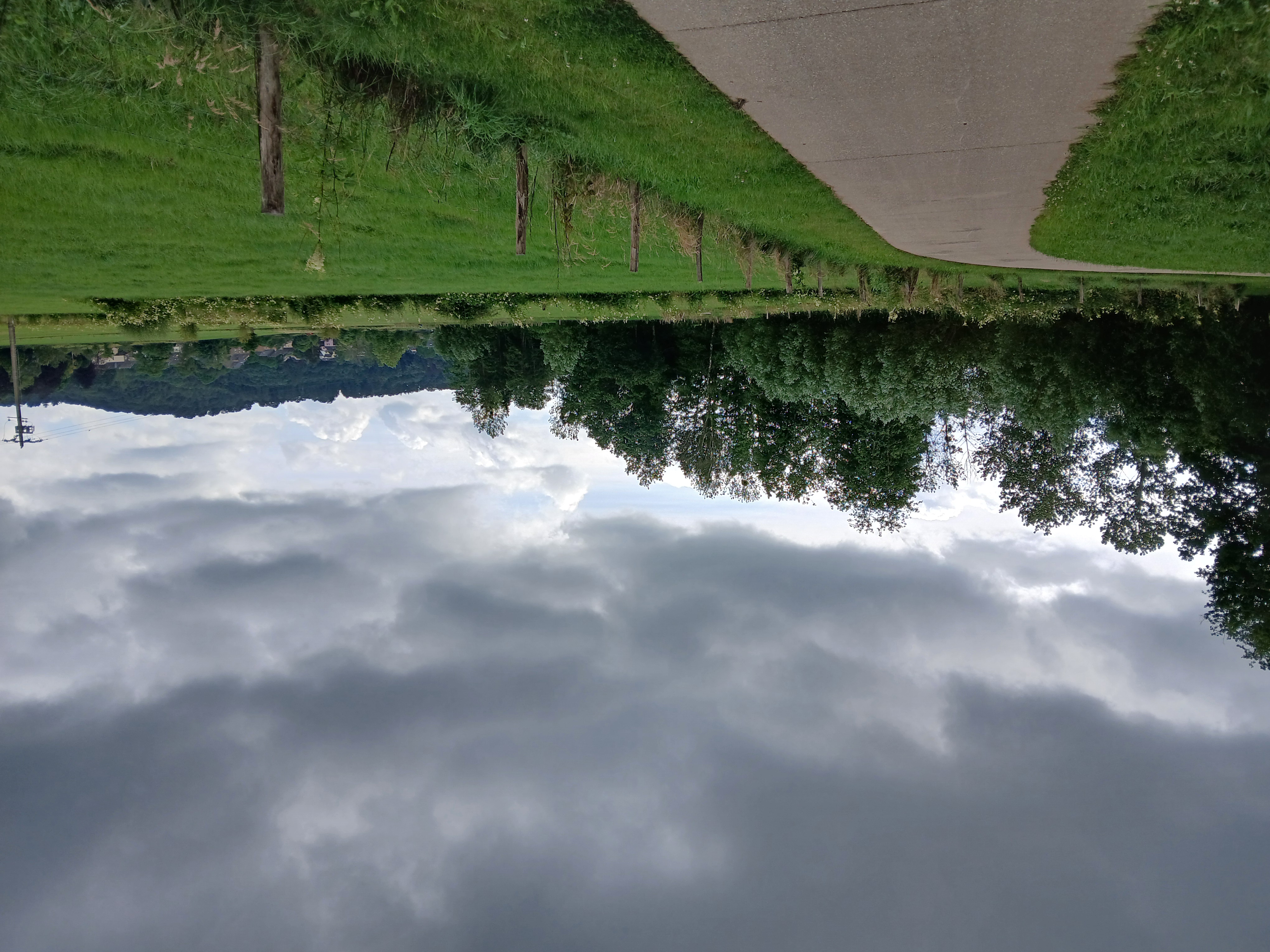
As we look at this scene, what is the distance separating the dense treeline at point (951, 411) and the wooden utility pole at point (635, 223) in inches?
551

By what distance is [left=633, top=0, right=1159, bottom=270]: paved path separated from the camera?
9.00m

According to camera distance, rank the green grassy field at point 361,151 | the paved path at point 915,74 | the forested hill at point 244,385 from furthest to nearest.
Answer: the forested hill at point 244,385 < the green grassy field at point 361,151 < the paved path at point 915,74

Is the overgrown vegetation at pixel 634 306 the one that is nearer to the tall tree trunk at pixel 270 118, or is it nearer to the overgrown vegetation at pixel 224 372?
the overgrown vegetation at pixel 224 372

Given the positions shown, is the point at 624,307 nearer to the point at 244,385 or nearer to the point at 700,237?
the point at 700,237

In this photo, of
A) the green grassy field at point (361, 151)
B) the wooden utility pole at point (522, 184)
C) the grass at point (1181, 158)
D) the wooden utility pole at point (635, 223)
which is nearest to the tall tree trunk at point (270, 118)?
the green grassy field at point (361, 151)

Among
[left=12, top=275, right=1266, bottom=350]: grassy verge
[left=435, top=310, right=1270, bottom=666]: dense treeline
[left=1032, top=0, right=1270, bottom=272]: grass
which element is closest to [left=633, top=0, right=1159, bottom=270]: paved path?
[left=1032, top=0, right=1270, bottom=272]: grass

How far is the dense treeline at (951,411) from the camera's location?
74.9ft

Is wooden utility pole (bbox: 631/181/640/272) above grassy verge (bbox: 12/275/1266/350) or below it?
above

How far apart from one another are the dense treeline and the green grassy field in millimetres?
9131

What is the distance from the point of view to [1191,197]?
41.7 feet

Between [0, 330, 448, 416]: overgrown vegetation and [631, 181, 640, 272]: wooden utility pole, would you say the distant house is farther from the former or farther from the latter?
[631, 181, 640, 272]: wooden utility pole

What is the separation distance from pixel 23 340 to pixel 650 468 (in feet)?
93.1

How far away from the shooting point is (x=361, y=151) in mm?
12000

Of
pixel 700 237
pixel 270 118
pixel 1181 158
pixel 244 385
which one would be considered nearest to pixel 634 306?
pixel 700 237
